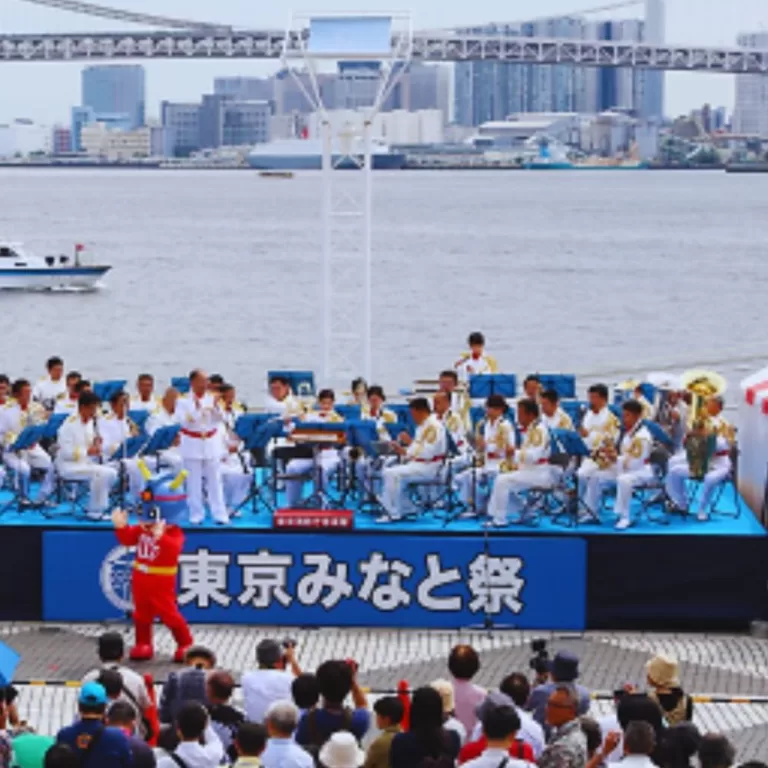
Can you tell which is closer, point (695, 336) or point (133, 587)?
point (133, 587)

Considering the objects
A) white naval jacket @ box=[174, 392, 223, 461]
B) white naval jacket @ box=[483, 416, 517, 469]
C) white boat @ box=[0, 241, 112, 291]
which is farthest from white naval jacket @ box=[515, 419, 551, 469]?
white boat @ box=[0, 241, 112, 291]

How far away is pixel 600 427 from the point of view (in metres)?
17.8

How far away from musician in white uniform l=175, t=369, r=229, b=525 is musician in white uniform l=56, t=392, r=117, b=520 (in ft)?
2.40

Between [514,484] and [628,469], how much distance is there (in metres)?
1.10

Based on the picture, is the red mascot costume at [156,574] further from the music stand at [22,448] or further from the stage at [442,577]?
the music stand at [22,448]

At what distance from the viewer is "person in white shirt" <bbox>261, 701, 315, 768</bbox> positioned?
9219 mm

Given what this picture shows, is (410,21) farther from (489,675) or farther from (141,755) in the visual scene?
(141,755)

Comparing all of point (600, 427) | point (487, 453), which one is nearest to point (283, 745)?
point (487, 453)

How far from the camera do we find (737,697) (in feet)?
48.6

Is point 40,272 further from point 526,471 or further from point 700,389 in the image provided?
point 526,471

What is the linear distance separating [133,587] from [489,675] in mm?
2889

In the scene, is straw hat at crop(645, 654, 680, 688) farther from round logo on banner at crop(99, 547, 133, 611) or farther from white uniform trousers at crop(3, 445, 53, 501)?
white uniform trousers at crop(3, 445, 53, 501)

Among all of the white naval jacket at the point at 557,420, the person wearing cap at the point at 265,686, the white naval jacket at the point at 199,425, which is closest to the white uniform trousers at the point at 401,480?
the white naval jacket at the point at 557,420

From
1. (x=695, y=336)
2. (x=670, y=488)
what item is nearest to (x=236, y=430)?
(x=670, y=488)
